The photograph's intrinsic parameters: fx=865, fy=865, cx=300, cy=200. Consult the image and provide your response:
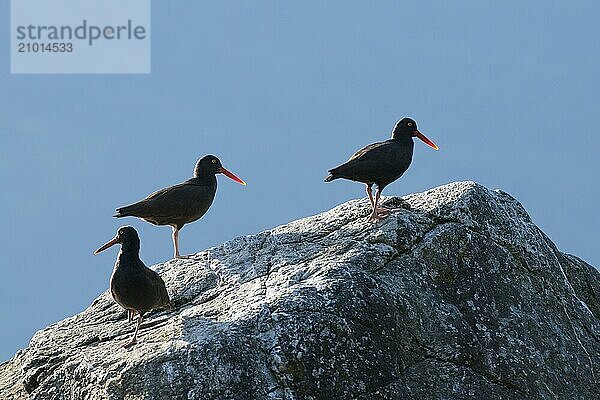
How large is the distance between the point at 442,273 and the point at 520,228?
1425 mm

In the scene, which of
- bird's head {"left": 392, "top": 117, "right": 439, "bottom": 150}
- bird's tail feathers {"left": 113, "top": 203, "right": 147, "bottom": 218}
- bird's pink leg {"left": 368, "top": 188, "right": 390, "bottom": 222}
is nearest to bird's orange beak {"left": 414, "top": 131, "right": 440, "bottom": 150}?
bird's head {"left": 392, "top": 117, "right": 439, "bottom": 150}

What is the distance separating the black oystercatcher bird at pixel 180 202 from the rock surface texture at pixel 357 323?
89cm

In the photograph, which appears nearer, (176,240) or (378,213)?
(378,213)

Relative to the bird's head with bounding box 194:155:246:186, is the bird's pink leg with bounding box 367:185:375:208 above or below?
below

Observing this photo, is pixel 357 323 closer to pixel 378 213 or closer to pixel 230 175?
pixel 378 213

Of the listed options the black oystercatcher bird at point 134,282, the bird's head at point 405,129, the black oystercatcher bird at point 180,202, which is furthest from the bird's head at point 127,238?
the bird's head at point 405,129

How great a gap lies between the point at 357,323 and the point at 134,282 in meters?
2.25

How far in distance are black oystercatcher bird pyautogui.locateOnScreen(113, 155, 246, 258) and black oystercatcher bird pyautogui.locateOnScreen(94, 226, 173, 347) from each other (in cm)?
142

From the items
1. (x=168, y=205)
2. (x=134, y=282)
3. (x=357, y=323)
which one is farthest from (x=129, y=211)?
(x=357, y=323)

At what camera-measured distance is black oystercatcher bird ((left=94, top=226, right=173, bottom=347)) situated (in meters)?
8.26

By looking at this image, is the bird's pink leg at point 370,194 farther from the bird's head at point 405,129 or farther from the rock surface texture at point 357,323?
the bird's head at point 405,129

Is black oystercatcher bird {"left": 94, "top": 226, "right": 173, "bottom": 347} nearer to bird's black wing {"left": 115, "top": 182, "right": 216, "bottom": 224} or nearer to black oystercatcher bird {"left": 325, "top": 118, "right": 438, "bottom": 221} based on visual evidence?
bird's black wing {"left": 115, "top": 182, "right": 216, "bottom": 224}

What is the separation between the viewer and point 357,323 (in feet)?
24.5

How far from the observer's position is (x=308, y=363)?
7223 millimetres
